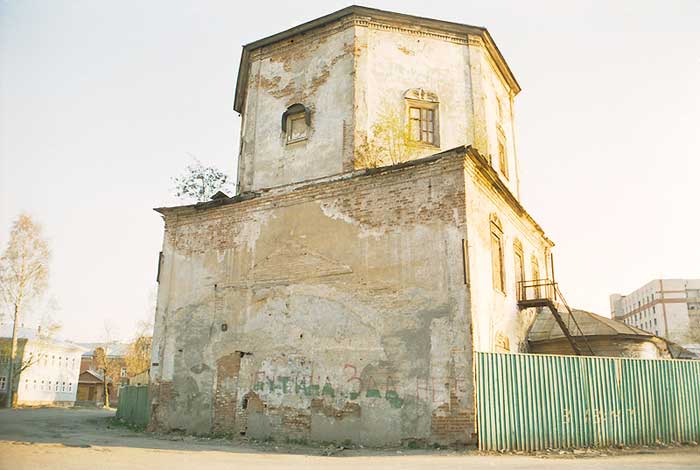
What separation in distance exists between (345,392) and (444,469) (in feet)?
13.7

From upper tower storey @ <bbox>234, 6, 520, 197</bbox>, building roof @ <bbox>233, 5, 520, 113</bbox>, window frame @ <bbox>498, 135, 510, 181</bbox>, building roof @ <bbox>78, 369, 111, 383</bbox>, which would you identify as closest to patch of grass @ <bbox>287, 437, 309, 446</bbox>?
upper tower storey @ <bbox>234, 6, 520, 197</bbox>

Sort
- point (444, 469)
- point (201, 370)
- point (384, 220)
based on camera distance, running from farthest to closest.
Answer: point (201, 370) → point (384, 220) → point (444, 469)

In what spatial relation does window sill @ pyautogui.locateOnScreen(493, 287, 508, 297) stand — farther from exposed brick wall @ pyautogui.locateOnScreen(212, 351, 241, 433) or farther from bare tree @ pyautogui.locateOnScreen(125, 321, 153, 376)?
bare tree @ pyautogui.locateOnScreen(125, 321, 153, 376)

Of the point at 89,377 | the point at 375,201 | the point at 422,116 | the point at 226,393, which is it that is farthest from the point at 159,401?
the point at 89,377

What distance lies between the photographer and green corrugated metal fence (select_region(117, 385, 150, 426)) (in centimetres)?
1775

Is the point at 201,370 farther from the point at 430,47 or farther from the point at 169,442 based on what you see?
the point at 430,47

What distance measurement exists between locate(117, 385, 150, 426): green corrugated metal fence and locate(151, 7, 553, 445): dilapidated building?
3883 mm

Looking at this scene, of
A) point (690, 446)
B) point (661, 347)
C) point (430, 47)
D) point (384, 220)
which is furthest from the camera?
point (661, 347)

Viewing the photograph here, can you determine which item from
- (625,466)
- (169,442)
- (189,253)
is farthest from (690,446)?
(189,253)

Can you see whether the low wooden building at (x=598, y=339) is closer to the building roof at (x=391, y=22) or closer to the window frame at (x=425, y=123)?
the window frame at (x=425, y=123)

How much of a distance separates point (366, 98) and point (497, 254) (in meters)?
5.10

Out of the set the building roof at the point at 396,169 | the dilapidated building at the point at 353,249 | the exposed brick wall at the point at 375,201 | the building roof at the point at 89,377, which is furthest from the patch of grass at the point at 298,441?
the building roof at the point at 89,377

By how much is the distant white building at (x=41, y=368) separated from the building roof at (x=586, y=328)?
108ft

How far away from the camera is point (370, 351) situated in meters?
11.9
